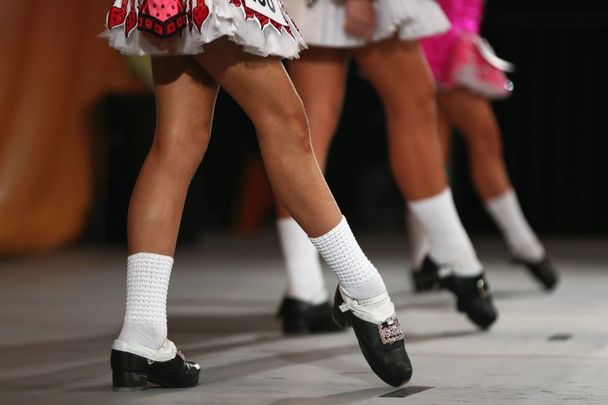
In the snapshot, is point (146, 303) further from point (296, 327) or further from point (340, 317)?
point (296, 327)

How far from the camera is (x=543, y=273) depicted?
3.88 metres

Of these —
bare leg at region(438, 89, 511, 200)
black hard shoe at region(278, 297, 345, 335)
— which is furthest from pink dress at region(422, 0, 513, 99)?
black hard shoe at region(278, 297, 345, 335)

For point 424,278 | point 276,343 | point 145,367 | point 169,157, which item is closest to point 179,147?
point 169,157

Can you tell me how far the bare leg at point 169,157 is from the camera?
2176mm

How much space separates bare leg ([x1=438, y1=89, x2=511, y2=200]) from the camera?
3.82 metres

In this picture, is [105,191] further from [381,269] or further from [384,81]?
[384,81]

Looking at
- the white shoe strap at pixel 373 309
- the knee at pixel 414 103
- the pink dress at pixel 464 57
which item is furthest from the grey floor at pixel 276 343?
the pink dress at pixel 464 57

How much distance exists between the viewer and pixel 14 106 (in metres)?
4.84

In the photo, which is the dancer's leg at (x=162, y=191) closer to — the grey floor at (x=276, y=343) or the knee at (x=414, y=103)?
the grey floor at (x=276, y=343)

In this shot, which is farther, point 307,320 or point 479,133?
point 479,133

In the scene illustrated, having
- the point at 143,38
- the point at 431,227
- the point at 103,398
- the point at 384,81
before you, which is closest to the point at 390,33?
the point at 384,81

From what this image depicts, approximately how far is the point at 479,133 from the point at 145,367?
1951 mm

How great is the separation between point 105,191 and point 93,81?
51 centimetres

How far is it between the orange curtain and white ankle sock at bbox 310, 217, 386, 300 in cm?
278
